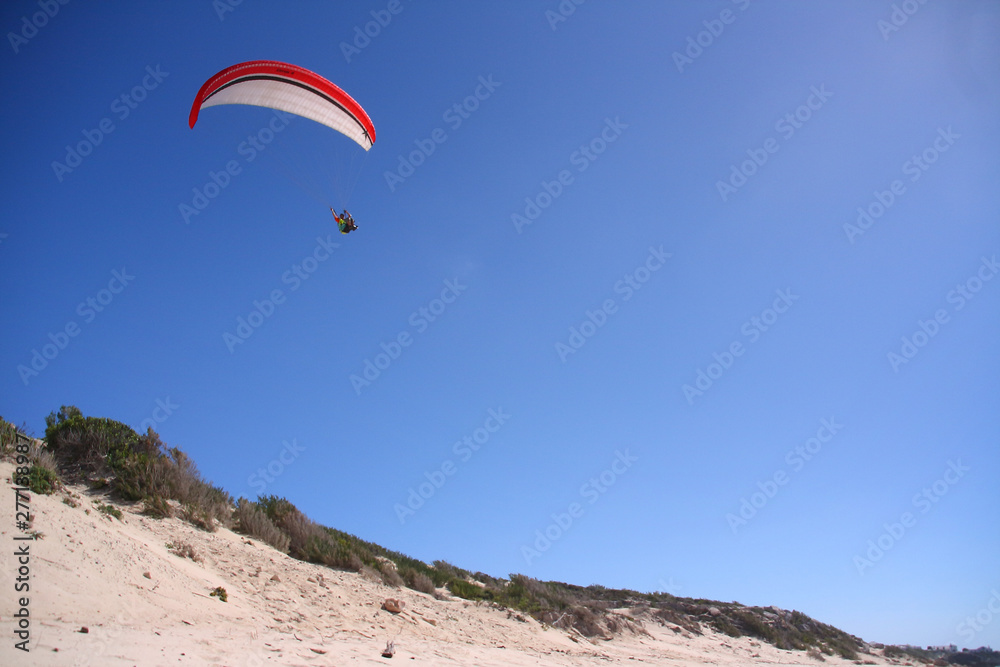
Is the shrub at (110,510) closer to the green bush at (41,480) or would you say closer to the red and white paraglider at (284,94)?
the green bush at (41,480)

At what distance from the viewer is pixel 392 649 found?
25.6ft

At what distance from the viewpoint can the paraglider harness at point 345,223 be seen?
16422 millimetres

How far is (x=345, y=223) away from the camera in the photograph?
54.0 feet

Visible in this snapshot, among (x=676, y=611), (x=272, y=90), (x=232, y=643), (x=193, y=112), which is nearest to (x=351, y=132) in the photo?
(x=272, y=90)

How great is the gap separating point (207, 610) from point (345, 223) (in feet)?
38.9

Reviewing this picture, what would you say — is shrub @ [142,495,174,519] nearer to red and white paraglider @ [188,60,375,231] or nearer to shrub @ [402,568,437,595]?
shrub @ [402,568,437,595]

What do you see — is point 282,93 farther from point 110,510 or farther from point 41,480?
point 110,510

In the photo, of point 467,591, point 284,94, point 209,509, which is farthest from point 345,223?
point 467,591

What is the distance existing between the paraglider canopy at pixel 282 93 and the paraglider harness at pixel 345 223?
9.96ft

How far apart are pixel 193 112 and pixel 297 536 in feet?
41.1

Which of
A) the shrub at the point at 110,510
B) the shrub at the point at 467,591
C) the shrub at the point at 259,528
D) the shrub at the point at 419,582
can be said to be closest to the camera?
the shrub at the point at 110,510

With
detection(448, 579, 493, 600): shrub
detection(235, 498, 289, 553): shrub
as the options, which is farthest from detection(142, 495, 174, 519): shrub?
detection(448, 579, 493, 600): shrub

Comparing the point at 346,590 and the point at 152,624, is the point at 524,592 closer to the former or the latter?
the point at 346,590

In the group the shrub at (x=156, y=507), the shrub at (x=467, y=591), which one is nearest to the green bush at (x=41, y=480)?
the shrub at (x=156, y=507)
